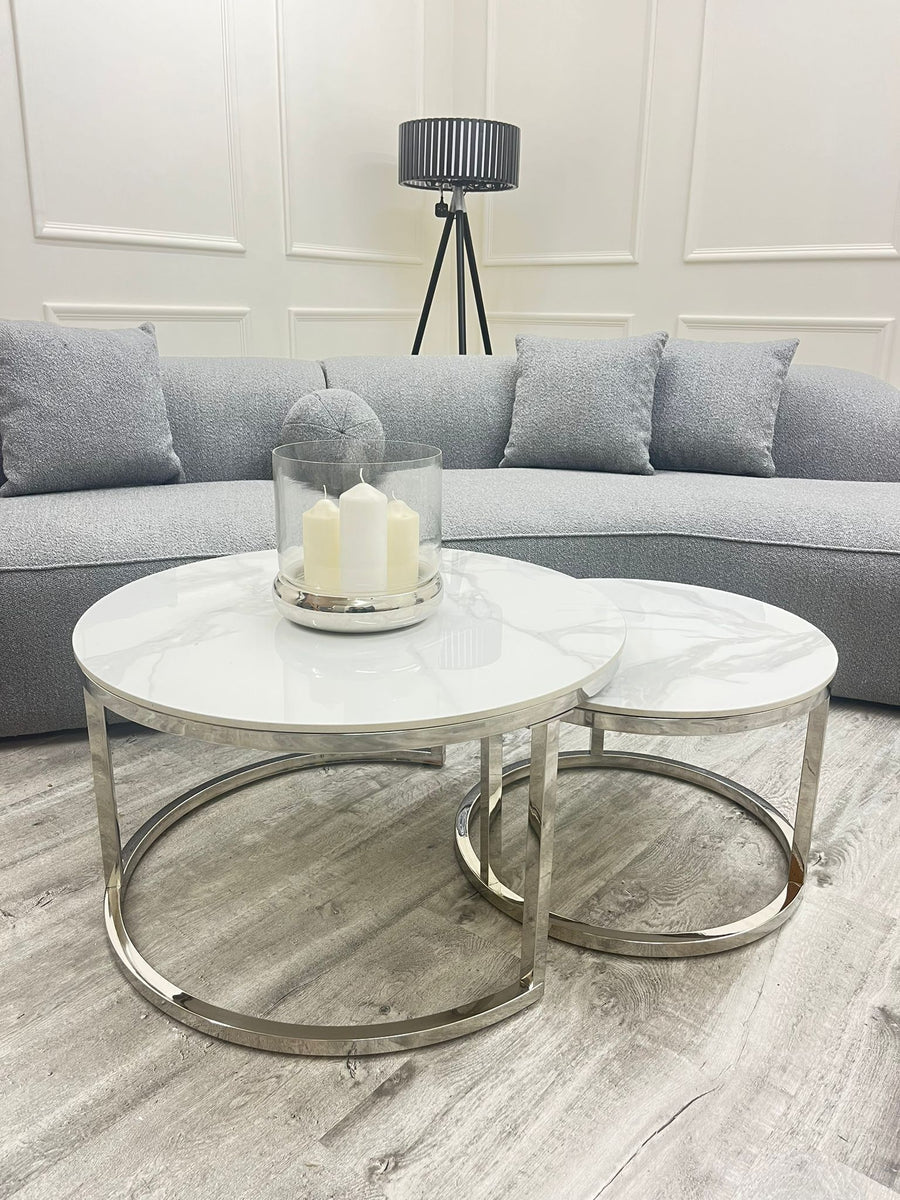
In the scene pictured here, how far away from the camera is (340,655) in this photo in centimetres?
110

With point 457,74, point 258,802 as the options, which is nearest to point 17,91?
point 457,74

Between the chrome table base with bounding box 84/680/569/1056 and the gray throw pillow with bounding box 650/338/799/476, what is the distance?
159 cm

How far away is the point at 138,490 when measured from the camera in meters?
2.08

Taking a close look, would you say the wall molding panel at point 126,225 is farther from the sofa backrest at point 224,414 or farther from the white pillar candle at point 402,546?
the white pillar candle at point 402,546

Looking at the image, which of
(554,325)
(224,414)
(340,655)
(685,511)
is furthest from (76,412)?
(554,325)

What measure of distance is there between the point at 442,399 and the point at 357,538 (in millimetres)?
1498

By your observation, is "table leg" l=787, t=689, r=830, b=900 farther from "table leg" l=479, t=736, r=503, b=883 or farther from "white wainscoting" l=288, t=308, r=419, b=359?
"white wainscoting" l=288, t=308, r=419, b=359

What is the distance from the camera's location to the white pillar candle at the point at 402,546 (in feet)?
3.81

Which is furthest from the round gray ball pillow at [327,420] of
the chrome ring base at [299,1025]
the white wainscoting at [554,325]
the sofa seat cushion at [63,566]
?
the white wainscoting at [554,325]

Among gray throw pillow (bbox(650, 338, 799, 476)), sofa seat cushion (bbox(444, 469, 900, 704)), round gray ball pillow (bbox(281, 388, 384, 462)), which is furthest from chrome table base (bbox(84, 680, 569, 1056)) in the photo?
→ gray throw pillow (bbox(650, 338, 799, 476))

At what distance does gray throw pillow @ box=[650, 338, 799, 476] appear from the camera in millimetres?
2395

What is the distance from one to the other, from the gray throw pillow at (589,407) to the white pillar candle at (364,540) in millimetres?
1367

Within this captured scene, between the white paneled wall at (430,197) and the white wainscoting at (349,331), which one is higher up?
the white paneled wall at (430,197)

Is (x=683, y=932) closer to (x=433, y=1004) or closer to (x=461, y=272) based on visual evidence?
(x=433, y=1004)
